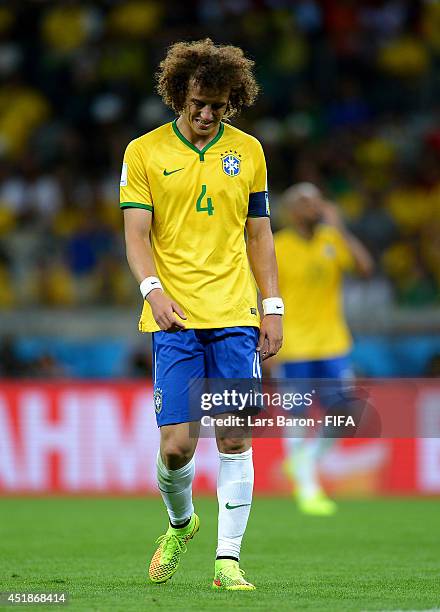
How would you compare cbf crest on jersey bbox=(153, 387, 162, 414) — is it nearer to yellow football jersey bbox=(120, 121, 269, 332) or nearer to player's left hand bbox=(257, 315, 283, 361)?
yellow football jersey bbox=(120, 121, 269, 332)

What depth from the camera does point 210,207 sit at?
595 centimetres

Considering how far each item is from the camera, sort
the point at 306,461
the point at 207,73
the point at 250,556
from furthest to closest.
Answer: the point at 306,461 < the point at 250,556 < the point at 207,73

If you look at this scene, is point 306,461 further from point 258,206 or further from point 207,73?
point 207,73

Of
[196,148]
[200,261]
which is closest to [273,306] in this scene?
[200,261]

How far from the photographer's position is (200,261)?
594cm

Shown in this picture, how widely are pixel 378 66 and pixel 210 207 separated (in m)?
12.8

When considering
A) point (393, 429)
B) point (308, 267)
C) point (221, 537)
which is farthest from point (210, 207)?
point (393, 429)


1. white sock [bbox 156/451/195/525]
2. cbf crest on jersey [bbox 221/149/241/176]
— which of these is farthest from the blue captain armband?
white sock [bbox 156/451/195/525]

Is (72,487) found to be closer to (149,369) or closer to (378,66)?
(149,369)

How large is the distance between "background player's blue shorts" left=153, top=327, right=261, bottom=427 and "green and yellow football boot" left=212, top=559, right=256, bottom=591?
0.64 m

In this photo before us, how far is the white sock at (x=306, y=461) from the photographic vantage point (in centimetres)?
1091

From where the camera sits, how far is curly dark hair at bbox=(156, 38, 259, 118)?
19.3 ft

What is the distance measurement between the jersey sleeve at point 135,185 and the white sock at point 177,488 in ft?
3.71

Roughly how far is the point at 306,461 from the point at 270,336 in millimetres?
5042
